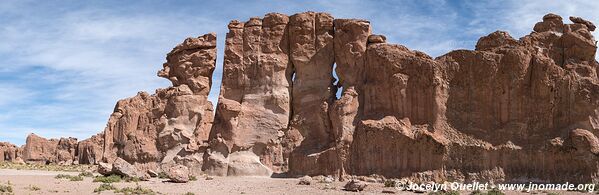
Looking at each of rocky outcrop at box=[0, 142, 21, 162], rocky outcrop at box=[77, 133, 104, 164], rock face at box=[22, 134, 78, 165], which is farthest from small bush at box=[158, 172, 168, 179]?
rocky outcrop at box=[0, 142, 21, 162]

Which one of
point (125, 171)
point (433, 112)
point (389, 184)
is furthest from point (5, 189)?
point (433, 112)

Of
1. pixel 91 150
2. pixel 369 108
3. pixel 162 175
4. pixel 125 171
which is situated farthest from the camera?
pixel 91 150

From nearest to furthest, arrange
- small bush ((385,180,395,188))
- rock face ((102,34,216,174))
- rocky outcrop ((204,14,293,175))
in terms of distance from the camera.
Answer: small bush ((385,180,395,188)) < rocky outcrop ((204,14,293,175)) < rock face ((102,34,216,174))

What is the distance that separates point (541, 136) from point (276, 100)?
48.4 feet

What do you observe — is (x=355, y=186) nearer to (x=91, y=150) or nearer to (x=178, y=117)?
(x=178, y=117)

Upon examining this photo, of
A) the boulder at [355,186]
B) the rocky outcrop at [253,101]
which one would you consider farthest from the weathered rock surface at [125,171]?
the boulder at [355,186]

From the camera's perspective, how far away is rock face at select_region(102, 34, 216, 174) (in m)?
37.5

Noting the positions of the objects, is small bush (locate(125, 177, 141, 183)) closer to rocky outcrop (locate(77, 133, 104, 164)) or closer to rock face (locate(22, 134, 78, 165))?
rocky outcrop (locate(77, 133, 104, 164))

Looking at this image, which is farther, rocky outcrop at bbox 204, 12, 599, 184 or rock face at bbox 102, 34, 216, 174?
rock face at bbox 102, 34, 216, 174

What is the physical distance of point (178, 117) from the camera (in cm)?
3806

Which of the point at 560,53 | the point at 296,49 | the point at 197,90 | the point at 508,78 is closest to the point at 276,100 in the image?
the point at 296,49

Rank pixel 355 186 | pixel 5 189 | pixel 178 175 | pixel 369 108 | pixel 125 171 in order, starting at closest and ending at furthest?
1. pixel 5 189
2. pixel 355 186
3. pixel 178 175
4. pixel 125 171
5. pixel 369 108

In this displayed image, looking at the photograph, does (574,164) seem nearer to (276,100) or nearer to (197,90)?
(276,100)

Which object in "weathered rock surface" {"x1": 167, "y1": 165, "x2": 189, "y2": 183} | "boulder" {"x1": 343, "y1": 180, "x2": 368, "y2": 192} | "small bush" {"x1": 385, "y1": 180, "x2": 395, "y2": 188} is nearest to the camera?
"boulder" {"x1": 343, "y1": 180, "x2": 368, "y2": 192}
